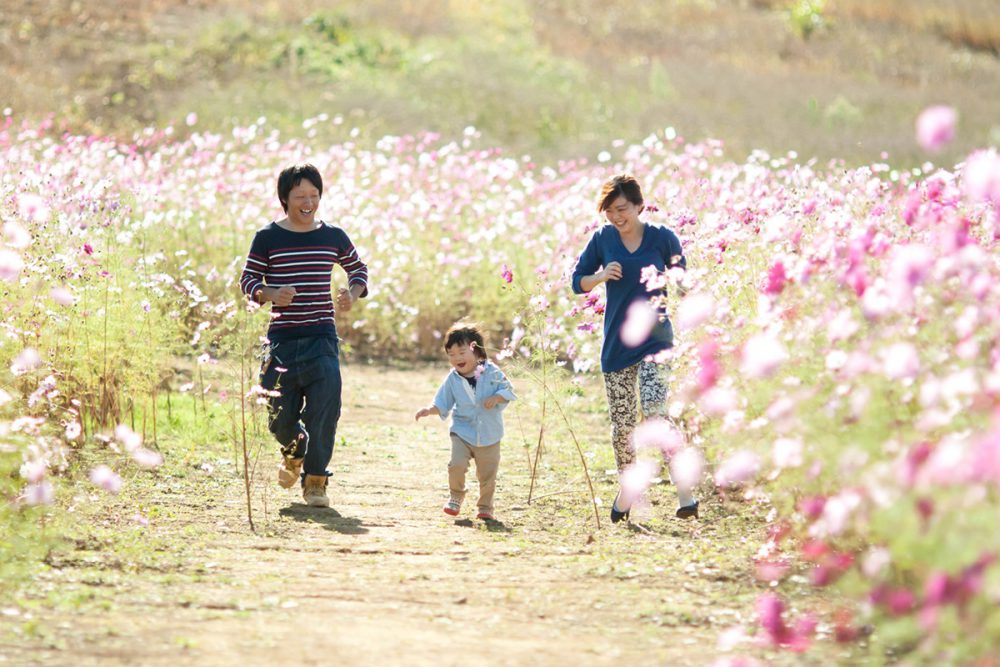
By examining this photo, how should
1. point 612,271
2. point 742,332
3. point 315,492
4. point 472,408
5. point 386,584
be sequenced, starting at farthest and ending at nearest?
point 315,492 < point 472,408 < point 612,271 < point 742,332 < point 386,584

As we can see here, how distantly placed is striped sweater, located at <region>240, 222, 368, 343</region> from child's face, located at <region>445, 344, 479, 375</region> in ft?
2.12

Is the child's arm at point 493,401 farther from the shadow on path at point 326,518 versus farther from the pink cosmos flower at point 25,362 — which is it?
the pink cosmos flower at point 25,362

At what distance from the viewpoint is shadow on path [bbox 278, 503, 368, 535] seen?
6312 millimetres

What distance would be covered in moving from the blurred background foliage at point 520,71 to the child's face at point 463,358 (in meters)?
11.4

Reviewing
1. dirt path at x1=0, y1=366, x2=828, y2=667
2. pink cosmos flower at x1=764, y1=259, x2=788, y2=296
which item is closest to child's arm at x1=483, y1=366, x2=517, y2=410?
dirt path at x1=0, y1=366, x2=828, y2=667

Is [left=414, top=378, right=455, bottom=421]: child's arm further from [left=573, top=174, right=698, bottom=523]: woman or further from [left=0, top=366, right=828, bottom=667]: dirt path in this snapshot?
[left=573, top=174, right=698, bottom=523]: woman

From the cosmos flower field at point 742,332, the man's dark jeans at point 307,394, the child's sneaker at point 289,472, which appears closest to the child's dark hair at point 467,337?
the cosmos flower field at point 742,332

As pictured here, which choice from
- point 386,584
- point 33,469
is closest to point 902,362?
point 386,584

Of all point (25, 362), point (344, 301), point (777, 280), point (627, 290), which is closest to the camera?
point (777, 280)

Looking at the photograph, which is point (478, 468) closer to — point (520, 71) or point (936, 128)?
point (936, 128)

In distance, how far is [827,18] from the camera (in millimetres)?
34594

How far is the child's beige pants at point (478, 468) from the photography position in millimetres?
6578

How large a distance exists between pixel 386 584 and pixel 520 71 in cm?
2195

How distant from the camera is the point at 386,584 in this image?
5.07 meters
